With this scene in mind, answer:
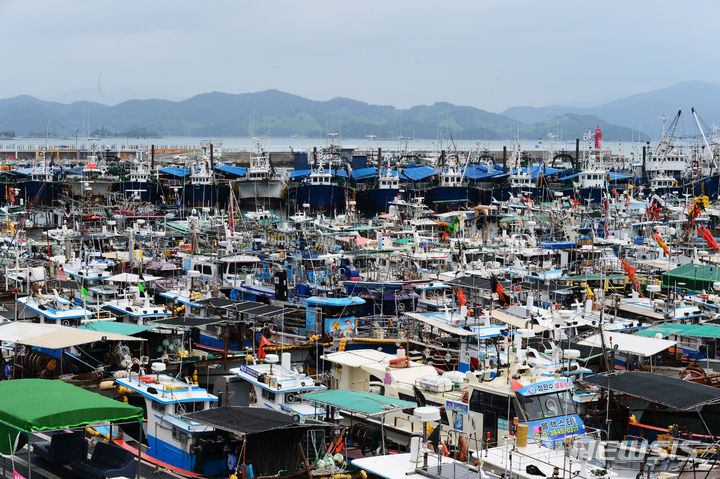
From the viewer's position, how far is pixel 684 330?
22.0 metres

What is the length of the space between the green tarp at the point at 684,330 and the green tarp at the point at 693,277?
5102 mm

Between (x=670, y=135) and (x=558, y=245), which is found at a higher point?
(x=670, y=135)

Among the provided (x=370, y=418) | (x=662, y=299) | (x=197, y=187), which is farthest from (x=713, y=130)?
(x=370, y=418)

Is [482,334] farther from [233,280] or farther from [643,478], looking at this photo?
[233,280]

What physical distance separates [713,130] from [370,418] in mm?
67757

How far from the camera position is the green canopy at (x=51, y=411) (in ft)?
38.2

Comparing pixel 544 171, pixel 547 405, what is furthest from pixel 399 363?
pixel 544 171

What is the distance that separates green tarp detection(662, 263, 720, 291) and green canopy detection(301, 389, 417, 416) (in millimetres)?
15507

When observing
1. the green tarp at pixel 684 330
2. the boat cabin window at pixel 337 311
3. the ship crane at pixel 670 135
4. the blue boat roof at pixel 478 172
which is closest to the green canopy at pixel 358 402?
the boat cabin window at pixel 337 311

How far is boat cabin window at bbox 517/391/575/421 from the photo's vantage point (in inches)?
561

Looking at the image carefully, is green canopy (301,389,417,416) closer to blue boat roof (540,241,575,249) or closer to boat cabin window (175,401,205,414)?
boat cabin window (175,401,205,414)

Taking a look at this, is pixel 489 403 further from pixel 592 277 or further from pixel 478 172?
pixel 478 172

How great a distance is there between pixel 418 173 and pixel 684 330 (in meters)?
56.0

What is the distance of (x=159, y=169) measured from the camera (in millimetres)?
79750
